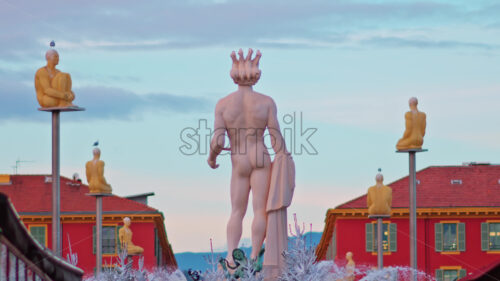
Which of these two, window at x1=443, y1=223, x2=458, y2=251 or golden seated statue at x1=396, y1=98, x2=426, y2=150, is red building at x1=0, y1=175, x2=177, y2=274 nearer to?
window at x1=443, y1=223, x2=458, y2=251

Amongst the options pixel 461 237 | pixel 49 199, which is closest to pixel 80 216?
pixel 49 199

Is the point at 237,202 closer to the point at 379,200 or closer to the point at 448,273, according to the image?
the point at 379,200

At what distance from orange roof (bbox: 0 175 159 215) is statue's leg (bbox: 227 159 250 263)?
139 ft

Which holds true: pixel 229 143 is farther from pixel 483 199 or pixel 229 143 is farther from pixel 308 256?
pixel 483 199

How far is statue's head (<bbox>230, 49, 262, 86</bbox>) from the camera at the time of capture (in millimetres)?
20938

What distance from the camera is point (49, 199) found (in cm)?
6344

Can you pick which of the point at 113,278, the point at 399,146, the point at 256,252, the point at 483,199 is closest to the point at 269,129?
the point at 256,252

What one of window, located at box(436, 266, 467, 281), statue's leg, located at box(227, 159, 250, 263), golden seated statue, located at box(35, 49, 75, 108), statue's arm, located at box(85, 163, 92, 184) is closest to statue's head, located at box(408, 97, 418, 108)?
golden seated statue, located at box(35, 49, 75, 108)

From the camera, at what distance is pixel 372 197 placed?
3456 cm

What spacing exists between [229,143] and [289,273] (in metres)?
2.94

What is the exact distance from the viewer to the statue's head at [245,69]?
20.9 metres

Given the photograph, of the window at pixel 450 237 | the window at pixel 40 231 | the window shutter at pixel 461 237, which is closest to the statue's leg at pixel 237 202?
the window at pixel 450 237

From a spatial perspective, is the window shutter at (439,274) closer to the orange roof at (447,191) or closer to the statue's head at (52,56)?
the orange roof at (447,191)

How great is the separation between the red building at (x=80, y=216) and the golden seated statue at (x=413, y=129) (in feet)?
117
